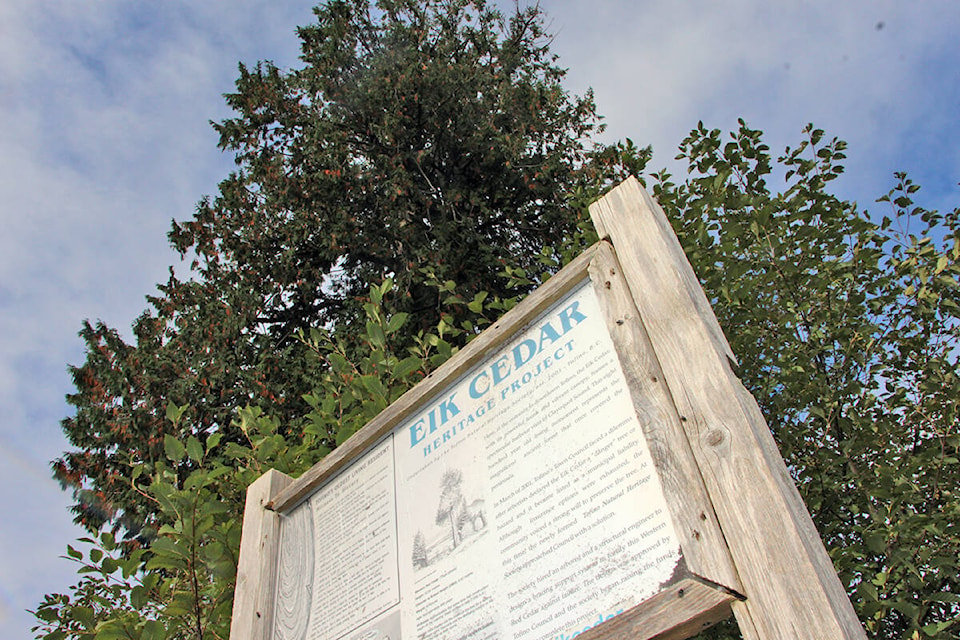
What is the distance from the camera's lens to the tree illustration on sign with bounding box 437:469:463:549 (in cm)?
168

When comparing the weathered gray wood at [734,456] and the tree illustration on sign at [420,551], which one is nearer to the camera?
the weathered gray wood at [734,456]

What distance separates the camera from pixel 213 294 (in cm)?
766

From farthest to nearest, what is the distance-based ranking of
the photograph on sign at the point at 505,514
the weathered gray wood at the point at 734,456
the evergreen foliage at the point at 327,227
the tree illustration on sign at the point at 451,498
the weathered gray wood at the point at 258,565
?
the evergreen foliage at the point at 327,227, the weathered gray wood at the point at 258,565, the tree illustration on sign at the point at 451,498, the photograph on sign at the point at 505,514, the weathered gray wood at the point at 734,456

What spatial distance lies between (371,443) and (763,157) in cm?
225

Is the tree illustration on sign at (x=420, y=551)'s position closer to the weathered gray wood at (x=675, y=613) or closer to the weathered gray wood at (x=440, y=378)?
the weathered gray wood at (x=440, y=378)

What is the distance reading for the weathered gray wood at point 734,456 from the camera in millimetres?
1034

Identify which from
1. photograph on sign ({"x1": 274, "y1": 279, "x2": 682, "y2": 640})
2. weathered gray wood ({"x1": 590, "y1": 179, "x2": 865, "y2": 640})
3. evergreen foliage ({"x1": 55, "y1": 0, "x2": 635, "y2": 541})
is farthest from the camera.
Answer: evergreen foliage ({"x1": 55, "y1": 0, "x2": 635, "y2": 541})

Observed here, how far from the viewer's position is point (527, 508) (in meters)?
1.50

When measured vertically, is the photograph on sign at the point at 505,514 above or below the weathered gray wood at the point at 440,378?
below

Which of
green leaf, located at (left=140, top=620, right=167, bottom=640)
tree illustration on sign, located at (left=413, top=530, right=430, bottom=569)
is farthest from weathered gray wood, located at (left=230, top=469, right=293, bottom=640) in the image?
tree illustration on sign, located at (left=413, top=530, right=430, bottom=569)

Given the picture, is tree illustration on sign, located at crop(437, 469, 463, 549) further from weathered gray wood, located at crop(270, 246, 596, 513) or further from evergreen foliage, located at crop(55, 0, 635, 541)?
evergreen foliage, located at crop(55, 0, 635, 541)

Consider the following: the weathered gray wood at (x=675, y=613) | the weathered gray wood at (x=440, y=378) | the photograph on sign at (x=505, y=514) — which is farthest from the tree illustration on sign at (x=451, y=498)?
the weathered gray wood at (x=675, y=613)

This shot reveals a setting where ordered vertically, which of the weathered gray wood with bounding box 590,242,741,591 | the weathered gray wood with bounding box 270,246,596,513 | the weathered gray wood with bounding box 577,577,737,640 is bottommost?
the weathered gray wood with bounding box 577,577,737,640

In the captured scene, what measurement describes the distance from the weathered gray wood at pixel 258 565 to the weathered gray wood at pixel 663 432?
1.53 m
